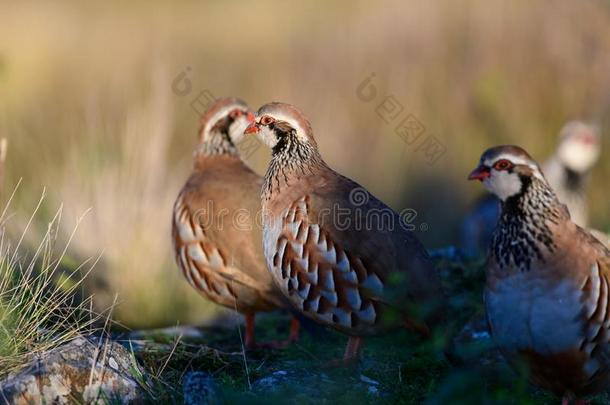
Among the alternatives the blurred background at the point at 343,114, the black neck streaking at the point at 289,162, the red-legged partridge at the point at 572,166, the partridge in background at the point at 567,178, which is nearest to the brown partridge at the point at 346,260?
the black neck streaking at the point at 289,162

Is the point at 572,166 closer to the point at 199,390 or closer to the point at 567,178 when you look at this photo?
the point at 567,178

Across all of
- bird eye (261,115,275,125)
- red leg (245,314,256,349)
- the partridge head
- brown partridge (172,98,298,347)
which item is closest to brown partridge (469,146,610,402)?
bird eye (261,115,275,125)

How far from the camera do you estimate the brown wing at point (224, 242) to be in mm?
5555

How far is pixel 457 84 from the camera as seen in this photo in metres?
10.9

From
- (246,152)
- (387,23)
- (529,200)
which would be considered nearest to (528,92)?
(387,23)

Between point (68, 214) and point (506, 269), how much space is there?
4.22m

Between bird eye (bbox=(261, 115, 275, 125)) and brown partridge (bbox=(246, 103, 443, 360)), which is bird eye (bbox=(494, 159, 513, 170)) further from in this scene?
bird eye (bbox=(261, 115, 275, 125))

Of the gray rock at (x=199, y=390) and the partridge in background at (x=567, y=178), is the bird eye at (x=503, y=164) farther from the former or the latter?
the partridge in background at (x=567, y=178)

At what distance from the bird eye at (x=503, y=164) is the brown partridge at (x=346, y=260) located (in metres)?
0.77

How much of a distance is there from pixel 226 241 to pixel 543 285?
2.29 metres

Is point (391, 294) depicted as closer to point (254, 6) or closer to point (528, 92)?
point (528, 92)

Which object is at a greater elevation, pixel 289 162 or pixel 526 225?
pixel 526 225

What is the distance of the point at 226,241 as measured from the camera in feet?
18.4

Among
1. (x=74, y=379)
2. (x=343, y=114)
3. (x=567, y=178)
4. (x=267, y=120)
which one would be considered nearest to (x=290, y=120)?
(x=267, y=120)
